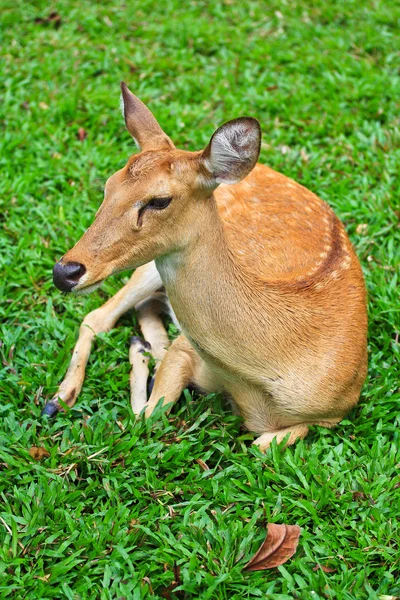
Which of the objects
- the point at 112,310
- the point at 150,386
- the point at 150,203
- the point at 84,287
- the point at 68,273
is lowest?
the point at 150,386

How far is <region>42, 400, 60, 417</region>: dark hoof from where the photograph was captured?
4.31 metres

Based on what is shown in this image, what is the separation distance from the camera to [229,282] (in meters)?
3.81

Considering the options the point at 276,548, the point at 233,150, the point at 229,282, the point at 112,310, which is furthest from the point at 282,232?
the point at 276,548

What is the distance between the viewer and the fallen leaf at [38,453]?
402 centimetres

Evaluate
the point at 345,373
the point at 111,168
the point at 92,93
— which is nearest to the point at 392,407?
the point at 345,373

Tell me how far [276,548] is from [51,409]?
1.44 meters

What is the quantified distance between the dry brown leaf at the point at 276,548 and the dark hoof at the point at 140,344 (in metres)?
1.42

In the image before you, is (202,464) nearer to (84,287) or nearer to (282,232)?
(84,287)

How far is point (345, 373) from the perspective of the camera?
4043 millimetres

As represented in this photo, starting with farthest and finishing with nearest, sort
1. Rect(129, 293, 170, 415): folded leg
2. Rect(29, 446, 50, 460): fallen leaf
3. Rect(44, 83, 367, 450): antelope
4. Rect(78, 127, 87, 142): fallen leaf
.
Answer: Rect(78, 127, 87, 142): fallen leaf
Rect(129, 293, 170, 415): folded leg
Rect(29, 446, 50, 460): fallen leaf
Rect(44, 83, 367, 450): antelope

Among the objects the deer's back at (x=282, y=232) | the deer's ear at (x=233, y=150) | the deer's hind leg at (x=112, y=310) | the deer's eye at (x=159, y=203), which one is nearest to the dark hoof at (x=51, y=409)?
→ the deer's hind leg at (x=112, y=310)

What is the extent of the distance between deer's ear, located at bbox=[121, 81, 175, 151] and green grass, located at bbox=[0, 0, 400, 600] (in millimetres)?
1384

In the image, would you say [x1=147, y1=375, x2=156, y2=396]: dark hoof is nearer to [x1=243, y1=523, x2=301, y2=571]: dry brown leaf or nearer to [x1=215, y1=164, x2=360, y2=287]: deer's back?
[x1=215, y1=164, x2=360, y2=287]: deer's back

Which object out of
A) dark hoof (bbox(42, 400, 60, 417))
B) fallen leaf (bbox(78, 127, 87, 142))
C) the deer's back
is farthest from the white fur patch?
fallen leaf (bbox(78, 127, 87, 142))
